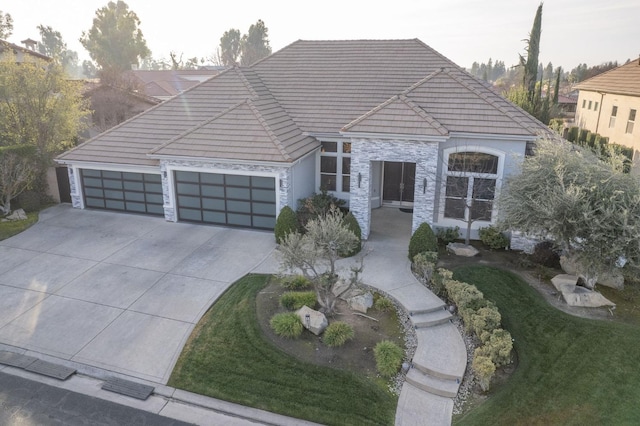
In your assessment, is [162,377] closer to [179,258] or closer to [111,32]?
[179,258]

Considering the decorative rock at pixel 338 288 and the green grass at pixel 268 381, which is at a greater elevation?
the decorative rock at pixel 338 288

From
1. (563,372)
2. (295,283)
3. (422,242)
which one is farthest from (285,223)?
(563,372)

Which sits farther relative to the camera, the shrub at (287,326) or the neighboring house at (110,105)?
the neighboring house at (110,105)

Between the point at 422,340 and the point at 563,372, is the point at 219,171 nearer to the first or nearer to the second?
the point at 422,340

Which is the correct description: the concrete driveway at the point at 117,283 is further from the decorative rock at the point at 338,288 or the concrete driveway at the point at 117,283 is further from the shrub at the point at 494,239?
the shrub at the point at 494,239

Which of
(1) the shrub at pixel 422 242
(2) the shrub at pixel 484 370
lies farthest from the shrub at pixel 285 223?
(2) the shrub at pixel 484 370

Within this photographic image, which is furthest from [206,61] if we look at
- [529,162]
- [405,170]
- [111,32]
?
[529,162]

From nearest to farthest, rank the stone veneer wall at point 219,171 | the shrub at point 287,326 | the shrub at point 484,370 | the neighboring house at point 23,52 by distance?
the shrub at point 484,370 → the shrub at point 287,326 → the stone veneer wall at point 219,171 → the neighboring house at point 23,52
